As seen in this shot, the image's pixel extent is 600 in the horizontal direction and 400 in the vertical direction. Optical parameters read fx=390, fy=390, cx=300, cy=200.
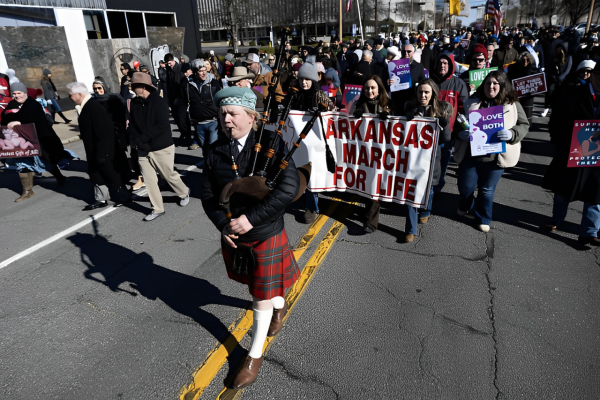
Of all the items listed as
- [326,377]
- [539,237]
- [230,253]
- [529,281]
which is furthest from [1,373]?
[539,237]

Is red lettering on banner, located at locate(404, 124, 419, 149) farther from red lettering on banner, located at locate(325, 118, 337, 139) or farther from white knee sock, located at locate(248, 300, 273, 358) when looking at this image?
white knee sock, located at locate(248, 300, 273, 358)

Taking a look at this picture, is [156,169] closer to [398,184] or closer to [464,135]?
[398,184]

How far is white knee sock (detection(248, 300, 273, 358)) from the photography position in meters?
2.80

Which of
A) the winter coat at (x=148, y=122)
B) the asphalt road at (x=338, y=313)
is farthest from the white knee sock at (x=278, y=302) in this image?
the winter coat at (x=148, y=122)

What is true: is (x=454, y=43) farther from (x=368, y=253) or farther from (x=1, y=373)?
(x=1, y=373)

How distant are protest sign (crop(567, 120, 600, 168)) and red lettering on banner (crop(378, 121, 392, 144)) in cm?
190

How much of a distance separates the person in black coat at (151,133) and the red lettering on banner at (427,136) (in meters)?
3.52

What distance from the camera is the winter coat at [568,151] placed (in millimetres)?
4129

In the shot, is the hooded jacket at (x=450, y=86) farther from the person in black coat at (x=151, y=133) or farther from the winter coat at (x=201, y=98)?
the person in black coat at (x=151, y=133)

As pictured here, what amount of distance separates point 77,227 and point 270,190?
4.35 meters

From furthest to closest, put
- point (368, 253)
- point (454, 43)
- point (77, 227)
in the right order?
point (454, 43), point (77, 227), point (368, 253)

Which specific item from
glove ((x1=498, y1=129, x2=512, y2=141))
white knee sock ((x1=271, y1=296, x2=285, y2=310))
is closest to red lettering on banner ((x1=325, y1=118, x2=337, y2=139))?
glove ((x1=498, y1=129, x2=512, y2=141))

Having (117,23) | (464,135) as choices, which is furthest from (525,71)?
(117,23)

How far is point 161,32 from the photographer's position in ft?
66.1
